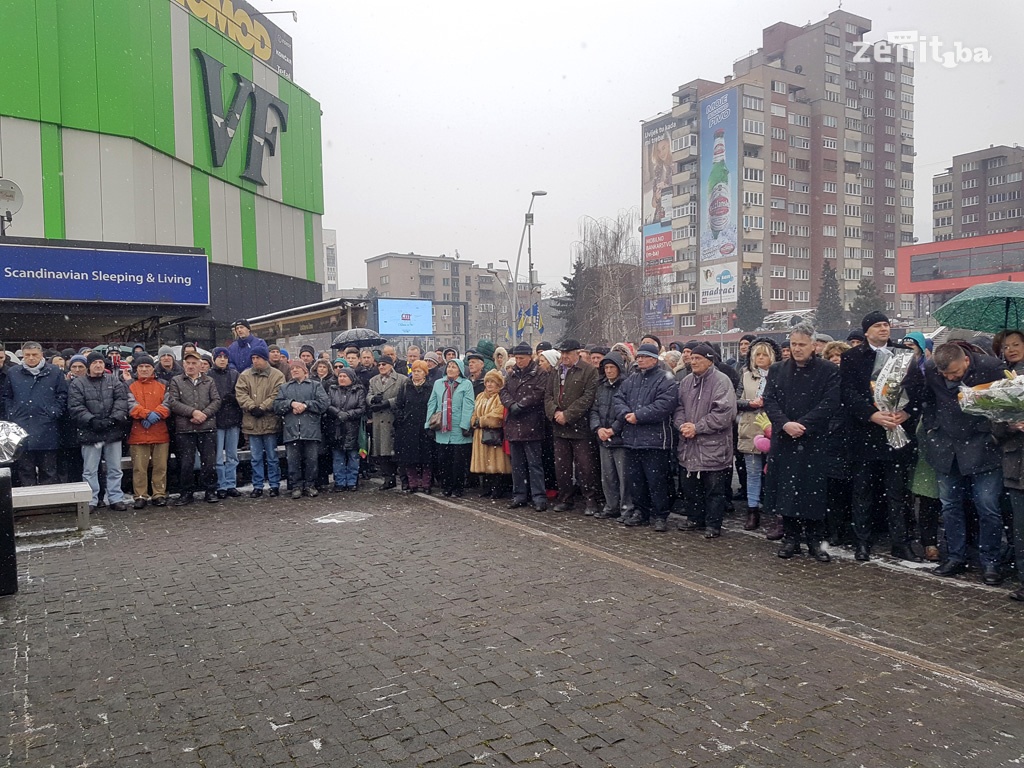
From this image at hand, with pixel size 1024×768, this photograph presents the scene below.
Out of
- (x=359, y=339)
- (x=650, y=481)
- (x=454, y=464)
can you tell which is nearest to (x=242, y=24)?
(x=359, y=339)

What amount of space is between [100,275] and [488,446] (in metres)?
12.6

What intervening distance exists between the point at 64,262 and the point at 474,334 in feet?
342

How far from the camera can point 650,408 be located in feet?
27.8

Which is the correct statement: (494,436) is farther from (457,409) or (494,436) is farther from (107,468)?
(107,468)

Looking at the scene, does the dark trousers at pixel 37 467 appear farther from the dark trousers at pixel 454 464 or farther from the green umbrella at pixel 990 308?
the green umbrella at pixel 990 308

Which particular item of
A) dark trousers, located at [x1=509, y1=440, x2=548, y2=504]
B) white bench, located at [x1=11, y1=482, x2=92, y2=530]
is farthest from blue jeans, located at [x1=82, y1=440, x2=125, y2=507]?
dark trousers, located at [x1=509, y1=440, x2=548, y2=504]

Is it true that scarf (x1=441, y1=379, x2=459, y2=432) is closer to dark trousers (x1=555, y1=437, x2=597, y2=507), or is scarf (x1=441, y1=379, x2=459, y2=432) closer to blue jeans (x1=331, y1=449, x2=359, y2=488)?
blue jeans (x1=331, y1=449, x2=359, y2=488)

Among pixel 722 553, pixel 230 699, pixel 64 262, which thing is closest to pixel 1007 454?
pixel 722 553

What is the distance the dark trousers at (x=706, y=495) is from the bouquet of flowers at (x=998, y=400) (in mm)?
2595

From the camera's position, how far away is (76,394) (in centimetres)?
970

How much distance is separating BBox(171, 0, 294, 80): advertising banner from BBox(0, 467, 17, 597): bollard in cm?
3156

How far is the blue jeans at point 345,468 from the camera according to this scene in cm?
1123

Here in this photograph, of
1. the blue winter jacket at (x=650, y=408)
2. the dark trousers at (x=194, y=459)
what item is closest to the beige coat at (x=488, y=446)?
the blue winter jacket at (x=650, y=408)

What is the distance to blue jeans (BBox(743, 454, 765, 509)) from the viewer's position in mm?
8477
